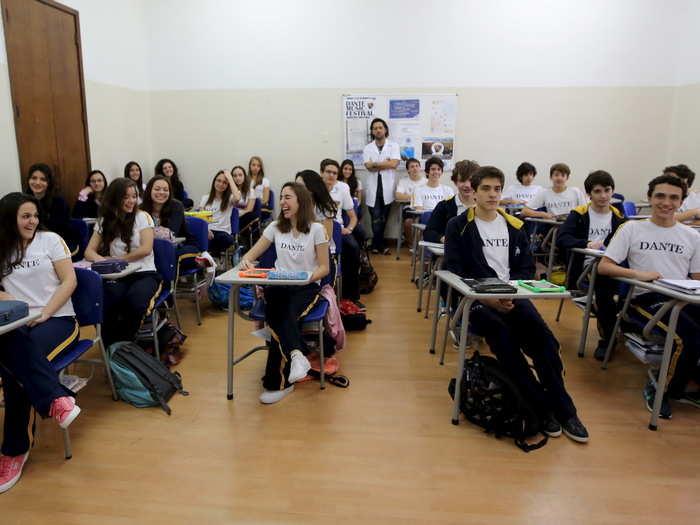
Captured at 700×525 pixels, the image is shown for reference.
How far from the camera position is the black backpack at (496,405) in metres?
2.24

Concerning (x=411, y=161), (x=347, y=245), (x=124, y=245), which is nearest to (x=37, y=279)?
(x=124, y=245)

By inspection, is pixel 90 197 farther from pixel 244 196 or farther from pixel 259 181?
pixel 259 181

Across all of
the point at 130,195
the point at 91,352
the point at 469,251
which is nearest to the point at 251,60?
the point at 130,195

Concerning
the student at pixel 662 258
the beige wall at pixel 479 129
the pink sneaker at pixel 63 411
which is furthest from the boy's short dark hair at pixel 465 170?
the beige wall at pixel 479 129

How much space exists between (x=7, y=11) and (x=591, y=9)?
22.2 ft

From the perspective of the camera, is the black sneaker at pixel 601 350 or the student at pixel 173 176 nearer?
the black sneaker at pixel 601 350

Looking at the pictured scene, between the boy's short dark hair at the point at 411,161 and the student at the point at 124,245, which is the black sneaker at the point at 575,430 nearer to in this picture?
the student at the point at 124,245

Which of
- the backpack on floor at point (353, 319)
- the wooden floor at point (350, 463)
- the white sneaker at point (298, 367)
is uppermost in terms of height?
the white sneaker at point (298, 367)

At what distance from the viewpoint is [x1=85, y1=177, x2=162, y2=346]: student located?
284 cm

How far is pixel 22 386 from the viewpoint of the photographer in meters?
1.98

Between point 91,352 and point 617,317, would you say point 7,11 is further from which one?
point 617,317

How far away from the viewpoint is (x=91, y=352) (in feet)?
10.7

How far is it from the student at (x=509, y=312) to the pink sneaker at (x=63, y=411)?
6.23 feet

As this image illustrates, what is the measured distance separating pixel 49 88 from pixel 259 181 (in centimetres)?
273
